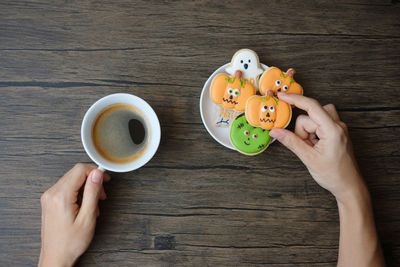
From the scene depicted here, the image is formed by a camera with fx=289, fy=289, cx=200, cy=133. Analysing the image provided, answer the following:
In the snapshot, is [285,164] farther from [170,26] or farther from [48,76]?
[48,76]

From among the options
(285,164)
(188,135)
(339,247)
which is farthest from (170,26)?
(339,247)

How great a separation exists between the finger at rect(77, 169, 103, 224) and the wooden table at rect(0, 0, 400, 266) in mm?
135

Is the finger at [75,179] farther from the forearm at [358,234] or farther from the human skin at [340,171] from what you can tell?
the forearm at [358,234]

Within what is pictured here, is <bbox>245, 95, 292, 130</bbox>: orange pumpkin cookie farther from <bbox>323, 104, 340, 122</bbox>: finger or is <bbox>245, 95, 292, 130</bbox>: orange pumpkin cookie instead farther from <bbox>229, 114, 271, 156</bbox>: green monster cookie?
<bbox>323, 104, 340, 122</bbox>: finger

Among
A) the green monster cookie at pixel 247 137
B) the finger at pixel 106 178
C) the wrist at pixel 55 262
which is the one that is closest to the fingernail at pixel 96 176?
the finger at pixel 106 178

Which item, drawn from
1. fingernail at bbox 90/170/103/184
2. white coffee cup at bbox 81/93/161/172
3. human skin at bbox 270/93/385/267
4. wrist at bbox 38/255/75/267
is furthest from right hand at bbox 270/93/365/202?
wrist at bbox 38/255/75/267

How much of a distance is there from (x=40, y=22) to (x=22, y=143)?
1.38ft

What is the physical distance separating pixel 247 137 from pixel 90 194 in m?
0.50

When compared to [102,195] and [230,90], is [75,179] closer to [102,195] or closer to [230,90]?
[102,195]

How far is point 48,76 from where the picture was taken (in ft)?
3.25

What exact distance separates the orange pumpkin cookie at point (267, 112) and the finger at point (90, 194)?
0.49 metres

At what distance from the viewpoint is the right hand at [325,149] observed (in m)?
0.86

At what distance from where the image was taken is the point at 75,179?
2.81 feet

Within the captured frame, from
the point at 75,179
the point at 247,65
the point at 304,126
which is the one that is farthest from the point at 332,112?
the point at 75,179
